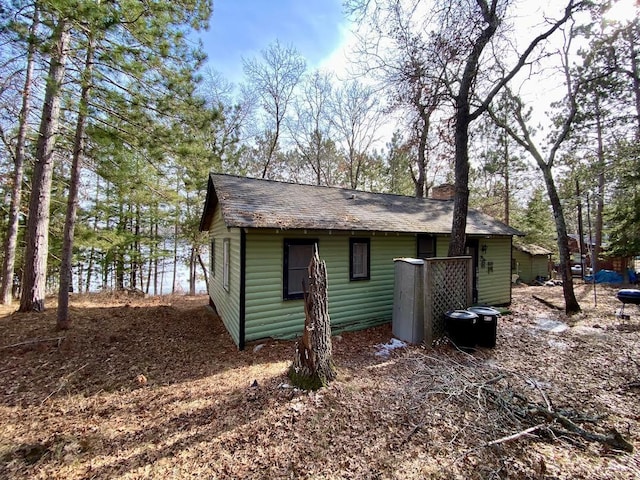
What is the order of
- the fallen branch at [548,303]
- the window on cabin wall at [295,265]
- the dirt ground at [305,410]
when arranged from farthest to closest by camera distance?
the fallen branch at [548,303] → the window on cabin wall at [295,265] → the dirt ground at [305,410]

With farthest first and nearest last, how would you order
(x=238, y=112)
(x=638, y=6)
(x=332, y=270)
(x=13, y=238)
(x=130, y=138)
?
(x=238, y=112), (x=13, y=238), (x=638, y=6), (x=332, y=270), (x=130, y=138)

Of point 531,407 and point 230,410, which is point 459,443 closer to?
point 531,407

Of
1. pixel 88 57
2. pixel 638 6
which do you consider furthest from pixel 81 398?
pixel 638 6

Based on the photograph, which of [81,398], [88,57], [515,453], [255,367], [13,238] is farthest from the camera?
[13,238]

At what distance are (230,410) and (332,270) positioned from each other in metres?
3.73

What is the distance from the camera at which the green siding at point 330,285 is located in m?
5.76

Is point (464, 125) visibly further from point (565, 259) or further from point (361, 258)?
point (565, 259)

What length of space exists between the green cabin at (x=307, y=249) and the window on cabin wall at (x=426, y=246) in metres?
0.03

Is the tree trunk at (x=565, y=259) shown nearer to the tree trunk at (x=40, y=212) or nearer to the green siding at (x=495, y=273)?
the green siding at (x=495, y=273)

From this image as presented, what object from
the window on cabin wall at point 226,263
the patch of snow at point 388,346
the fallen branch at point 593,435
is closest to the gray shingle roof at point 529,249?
the patch of snow at point 388,346

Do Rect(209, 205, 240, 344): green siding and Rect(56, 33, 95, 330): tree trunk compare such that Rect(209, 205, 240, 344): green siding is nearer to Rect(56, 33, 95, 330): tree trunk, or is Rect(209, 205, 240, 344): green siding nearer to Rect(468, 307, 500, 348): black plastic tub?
Rect(56, 33, 95, 330): tree trunk

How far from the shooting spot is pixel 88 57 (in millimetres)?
5578

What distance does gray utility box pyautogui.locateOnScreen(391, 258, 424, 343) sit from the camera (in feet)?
19.4

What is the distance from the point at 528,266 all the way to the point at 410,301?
15502mm
